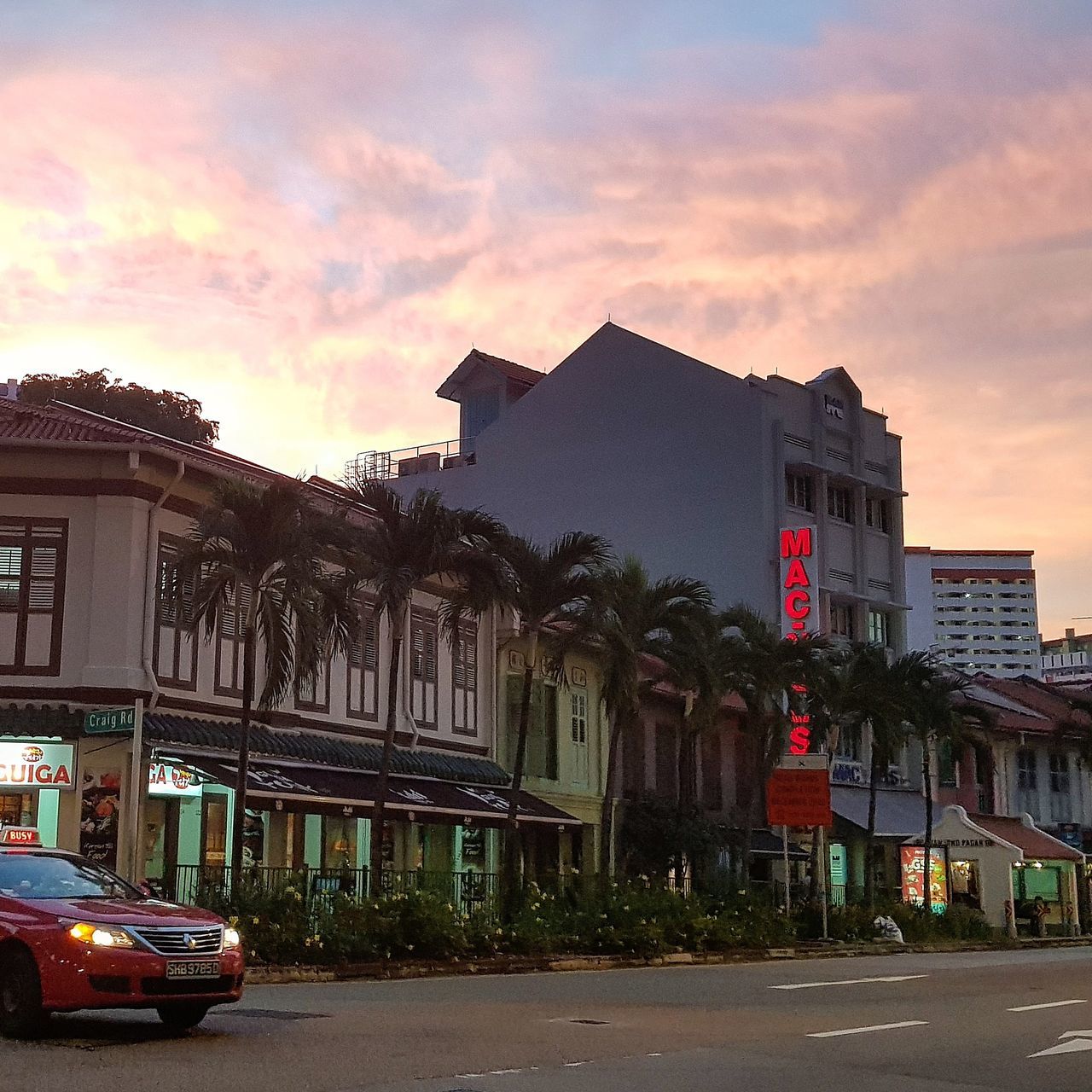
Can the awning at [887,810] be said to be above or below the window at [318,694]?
below

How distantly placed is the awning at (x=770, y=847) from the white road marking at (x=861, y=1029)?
30746mm

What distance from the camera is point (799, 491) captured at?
55.1 meters

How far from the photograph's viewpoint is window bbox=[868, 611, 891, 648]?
57969mm

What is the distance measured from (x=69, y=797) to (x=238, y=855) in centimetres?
290

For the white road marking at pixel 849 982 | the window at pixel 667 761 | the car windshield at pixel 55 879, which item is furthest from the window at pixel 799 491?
the car windshield at pixel 55 879

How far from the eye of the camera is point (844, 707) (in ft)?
143

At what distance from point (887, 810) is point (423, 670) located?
990 inches

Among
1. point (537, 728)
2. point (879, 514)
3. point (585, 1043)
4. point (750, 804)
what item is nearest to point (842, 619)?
point (879, 514)

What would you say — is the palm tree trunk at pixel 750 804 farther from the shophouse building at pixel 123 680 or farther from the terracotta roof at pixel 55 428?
the terracotta roof at pixel 55 428

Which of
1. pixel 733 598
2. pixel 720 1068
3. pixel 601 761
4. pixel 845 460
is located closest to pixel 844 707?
pixel 601 761

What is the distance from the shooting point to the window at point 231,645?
28484mm

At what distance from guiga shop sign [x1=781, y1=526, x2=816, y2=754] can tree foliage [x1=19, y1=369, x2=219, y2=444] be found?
19279mm

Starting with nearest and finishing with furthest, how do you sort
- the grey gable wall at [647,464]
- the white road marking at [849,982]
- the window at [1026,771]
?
the white road marking at [849,982] < the grey gable wall at [647,464] < the window at [1026,771]

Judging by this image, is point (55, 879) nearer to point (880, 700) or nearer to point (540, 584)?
point (540, 584)
